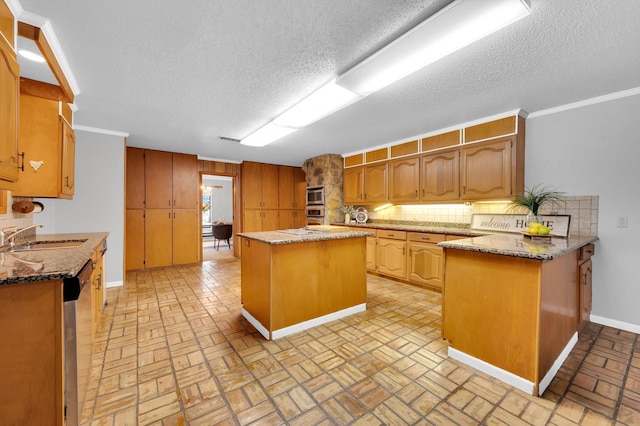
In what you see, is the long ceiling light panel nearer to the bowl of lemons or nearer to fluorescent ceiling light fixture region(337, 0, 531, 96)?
fluorescent ceiling light fixture region(337, 0, 531, 96)

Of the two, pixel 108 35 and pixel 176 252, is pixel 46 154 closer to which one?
pixel 108 35

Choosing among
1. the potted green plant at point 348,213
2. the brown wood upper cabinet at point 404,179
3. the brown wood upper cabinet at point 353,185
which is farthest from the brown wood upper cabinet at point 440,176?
the potted green plant at point 348,213

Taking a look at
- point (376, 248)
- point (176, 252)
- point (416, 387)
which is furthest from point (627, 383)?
point (176, 252)

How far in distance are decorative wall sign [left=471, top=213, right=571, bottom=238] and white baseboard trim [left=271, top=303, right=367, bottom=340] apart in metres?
2.08

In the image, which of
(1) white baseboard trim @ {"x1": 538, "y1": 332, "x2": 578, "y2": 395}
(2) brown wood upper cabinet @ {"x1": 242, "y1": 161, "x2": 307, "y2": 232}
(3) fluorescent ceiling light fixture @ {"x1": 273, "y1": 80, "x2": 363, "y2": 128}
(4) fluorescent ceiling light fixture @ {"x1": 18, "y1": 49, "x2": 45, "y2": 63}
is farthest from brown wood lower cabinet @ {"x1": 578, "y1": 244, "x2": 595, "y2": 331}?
(2) brown wood upper cabinet @ {"x1": 242, "y1": 161, "x2": 307, "y2": 232}

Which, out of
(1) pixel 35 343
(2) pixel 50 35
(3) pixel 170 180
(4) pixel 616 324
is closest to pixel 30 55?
(2) pixel 50 35

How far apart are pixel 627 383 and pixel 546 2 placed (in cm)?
253

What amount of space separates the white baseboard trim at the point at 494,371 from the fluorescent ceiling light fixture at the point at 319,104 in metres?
2.34

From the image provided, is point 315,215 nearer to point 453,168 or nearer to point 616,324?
point 453,168

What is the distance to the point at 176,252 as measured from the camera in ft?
17.7

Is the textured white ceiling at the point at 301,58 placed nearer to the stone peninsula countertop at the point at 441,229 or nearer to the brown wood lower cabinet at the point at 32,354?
the stone peninsula countertop at the point at 441,229

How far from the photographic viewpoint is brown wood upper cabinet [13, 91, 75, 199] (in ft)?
7.50

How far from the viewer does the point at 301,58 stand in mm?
1995

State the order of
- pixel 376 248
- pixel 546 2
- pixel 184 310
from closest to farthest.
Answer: pixel 546 2 → pixel 184 310 → pixel 376 248
